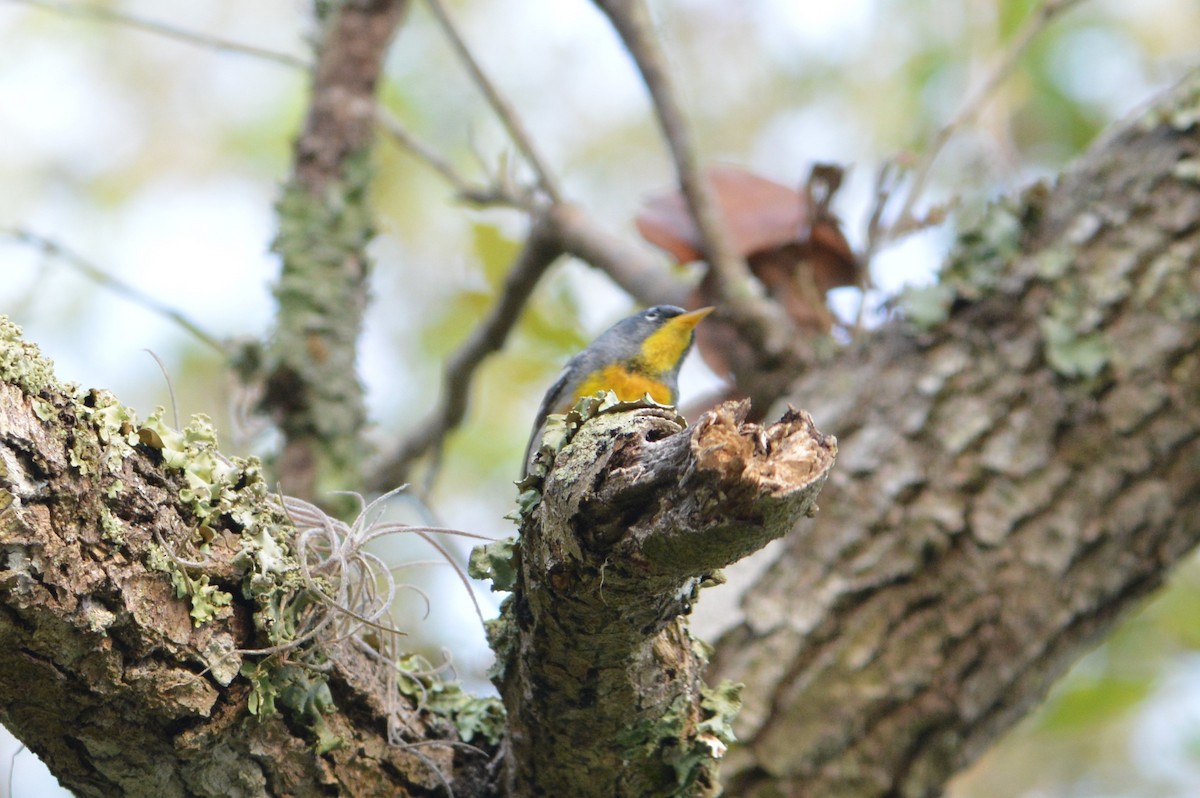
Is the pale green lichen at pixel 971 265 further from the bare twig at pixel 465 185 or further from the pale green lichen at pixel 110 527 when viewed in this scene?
the pale green lichen at pixel 110 527

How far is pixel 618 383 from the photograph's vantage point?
4.30 meters

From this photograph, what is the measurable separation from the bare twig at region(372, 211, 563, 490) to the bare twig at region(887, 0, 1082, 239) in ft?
4.55

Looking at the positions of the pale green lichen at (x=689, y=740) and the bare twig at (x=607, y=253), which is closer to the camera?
the pale green lichen at (x=689, y=740)

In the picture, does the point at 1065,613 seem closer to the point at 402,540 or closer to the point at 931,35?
the point at 402,540

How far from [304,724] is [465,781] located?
0.46 m

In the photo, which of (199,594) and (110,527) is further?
(199,594)

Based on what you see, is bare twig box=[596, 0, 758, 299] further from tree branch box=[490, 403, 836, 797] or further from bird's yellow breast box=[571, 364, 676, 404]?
tree branch box=[490, 403, 836, 797]

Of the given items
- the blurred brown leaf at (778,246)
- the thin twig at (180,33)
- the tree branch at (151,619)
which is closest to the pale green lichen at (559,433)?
the tree branch at (151,619)

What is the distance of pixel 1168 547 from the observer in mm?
3432

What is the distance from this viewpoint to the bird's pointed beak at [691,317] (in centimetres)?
403

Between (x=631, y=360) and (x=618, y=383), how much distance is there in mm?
183

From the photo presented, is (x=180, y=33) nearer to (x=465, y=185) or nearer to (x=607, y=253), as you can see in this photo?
(x=465, y=185)

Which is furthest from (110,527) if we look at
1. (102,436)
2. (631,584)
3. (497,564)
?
(631,584)

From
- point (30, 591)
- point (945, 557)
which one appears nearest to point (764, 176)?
point (945, 557)
